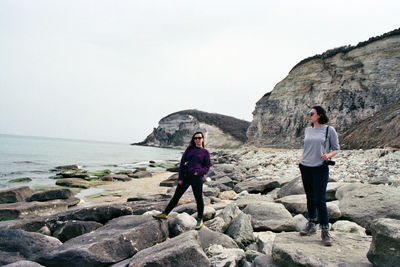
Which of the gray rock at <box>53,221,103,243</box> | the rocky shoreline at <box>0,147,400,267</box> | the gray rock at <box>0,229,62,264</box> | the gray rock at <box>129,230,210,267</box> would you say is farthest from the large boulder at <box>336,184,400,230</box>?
the gray rock at <box>0,229,62,264</box>

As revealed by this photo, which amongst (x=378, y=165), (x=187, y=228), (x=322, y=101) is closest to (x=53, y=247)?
(x=187, y=228)

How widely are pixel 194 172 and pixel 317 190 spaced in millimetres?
2282

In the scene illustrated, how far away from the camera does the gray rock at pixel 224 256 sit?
3389 millimetres

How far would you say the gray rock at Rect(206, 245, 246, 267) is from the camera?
11.1 feet

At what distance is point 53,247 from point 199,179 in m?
2.80

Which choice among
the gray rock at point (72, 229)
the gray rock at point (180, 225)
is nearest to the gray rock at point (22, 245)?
the gray rock at point (72, 229)

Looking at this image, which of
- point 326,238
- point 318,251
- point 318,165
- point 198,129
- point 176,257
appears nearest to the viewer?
point 318,251

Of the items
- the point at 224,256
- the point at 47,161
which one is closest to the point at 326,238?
the point at 224,256

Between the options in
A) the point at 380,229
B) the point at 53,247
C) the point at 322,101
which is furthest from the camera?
the point at 322,101

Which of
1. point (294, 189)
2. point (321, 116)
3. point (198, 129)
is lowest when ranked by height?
point (294, 189)

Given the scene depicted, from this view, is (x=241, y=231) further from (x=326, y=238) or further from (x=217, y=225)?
(x=326, y=238)

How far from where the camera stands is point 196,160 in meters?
4.95

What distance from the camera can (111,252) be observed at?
12.3 ft

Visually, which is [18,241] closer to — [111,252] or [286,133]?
[111,252]
